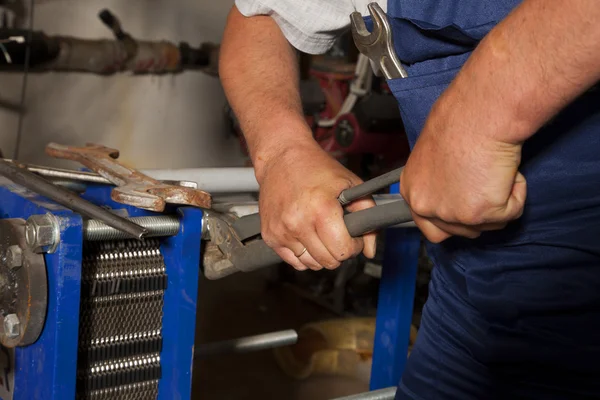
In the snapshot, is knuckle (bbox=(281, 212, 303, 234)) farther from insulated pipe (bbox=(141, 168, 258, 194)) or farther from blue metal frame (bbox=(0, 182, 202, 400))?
insulated pipe (bbox=(141, 168, 258, 194))

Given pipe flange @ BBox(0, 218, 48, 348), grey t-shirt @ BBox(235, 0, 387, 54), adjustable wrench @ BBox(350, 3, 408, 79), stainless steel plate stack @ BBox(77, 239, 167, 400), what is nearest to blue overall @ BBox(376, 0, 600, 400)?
adjustable wrench @ BBox(350, 3, 408, 79)

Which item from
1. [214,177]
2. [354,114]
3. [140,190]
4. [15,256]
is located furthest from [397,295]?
[354,114]

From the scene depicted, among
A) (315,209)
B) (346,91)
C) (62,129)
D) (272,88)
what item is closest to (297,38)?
(272,88)

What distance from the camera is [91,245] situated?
99 cm

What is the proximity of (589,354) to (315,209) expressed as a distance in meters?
0.37

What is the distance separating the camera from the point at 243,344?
148 cm

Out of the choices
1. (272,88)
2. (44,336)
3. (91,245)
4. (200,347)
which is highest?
(272,88)

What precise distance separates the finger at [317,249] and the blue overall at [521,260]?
0.20 m

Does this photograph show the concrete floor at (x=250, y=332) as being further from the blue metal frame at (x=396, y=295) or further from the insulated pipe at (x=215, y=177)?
the insulated pipe at (x=215, y=177)

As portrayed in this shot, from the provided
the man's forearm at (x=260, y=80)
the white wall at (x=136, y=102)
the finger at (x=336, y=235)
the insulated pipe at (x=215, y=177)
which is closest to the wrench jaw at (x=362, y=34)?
the man's forearm at (x=260, y=80)

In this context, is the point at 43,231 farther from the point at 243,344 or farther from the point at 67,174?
the point at 243,344

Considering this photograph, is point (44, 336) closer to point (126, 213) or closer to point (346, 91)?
point (126, 213)

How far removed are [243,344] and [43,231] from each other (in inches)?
25.8

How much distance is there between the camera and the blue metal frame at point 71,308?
0.92 metres
